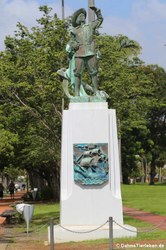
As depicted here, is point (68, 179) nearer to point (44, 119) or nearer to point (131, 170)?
point (44, 119)

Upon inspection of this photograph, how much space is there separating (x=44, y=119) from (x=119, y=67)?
4.83 m

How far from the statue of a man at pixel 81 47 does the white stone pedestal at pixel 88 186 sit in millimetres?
1123

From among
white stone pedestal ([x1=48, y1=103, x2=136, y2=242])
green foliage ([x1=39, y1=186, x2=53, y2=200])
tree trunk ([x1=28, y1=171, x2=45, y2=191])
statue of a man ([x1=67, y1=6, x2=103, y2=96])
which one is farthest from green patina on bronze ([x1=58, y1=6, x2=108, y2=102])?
tree trunk ([x1=28, y1=171, x2=45, y2=191])

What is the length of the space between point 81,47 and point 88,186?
173 inches

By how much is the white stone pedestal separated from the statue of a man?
112 centimetres

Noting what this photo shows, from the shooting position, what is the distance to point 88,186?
16.8 metres

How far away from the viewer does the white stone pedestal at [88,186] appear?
16.7m

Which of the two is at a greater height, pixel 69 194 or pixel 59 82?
pixel 59 82

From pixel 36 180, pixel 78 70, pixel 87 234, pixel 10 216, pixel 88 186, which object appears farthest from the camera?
pixel 36 180

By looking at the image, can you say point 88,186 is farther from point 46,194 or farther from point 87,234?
point 46,194

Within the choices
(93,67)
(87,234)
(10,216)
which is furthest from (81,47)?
(10,216)

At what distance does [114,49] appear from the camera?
100 feet

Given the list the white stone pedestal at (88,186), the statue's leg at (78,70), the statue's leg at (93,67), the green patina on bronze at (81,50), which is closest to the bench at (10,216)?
the white stone pedestal at (88,186)

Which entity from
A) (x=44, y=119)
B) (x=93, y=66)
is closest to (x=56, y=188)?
(x=44, y=119)
